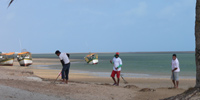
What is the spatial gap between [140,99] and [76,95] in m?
2.21

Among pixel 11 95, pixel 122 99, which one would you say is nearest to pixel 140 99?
pixel 122 99

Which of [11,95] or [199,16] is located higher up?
[199,16]

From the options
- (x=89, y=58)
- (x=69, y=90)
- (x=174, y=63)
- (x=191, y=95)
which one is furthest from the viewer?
(x=89, y=58)

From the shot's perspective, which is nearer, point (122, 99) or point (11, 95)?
point (11, 95)

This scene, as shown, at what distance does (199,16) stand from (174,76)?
5.39m

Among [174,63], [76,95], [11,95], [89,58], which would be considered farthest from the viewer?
[89,58]

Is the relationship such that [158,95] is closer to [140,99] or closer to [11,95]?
[140,99]

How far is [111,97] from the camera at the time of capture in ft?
29.6

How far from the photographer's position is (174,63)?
1153 cm

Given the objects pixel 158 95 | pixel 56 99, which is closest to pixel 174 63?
pixel 158 95

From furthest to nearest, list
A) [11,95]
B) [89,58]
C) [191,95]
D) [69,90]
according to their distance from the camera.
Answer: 1. [89,58]
2. [69,90]
3. [11,95]
4. [191,95]

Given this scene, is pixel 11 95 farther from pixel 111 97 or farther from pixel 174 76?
pixel 174 76

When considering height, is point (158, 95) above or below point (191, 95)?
below

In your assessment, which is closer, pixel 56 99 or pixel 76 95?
pixel 56 99
